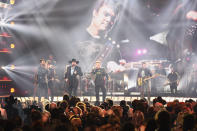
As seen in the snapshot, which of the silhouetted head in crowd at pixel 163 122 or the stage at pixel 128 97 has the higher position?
the stage at pixel 128 97

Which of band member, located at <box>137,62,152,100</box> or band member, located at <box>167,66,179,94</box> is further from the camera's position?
band member, located at <box>167,66,179,94</box>

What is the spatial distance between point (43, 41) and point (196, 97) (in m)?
9.71

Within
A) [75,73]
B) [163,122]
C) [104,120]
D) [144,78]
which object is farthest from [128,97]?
[163,122]

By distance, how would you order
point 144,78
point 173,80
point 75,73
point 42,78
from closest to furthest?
point 75,73
point 42,78
point 144,78
point 173,80

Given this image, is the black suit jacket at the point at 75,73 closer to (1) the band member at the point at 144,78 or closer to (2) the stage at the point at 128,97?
(2) the stage at the point at 128,97

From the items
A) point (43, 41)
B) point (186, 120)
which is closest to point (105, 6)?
point (43, 41)

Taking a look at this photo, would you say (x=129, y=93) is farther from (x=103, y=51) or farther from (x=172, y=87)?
(x=103, y=51)

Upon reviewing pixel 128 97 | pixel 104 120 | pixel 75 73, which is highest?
pixel 75 73

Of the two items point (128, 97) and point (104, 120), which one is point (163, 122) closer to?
point (104, 120)

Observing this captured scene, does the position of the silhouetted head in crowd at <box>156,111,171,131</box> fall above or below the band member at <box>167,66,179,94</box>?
below

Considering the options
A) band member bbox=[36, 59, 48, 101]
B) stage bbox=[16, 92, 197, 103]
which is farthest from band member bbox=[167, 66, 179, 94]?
band member bbox=[36, 59, 48, 101]

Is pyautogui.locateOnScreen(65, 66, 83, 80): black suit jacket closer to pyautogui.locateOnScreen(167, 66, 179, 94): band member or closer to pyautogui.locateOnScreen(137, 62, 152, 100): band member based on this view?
pyautogui.locateOnScreen(137, 62, 152, 100): band member

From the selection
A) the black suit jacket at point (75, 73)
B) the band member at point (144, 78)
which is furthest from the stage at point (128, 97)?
the black suit jacket at point (75, 73)

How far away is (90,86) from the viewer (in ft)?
A: 59.8
